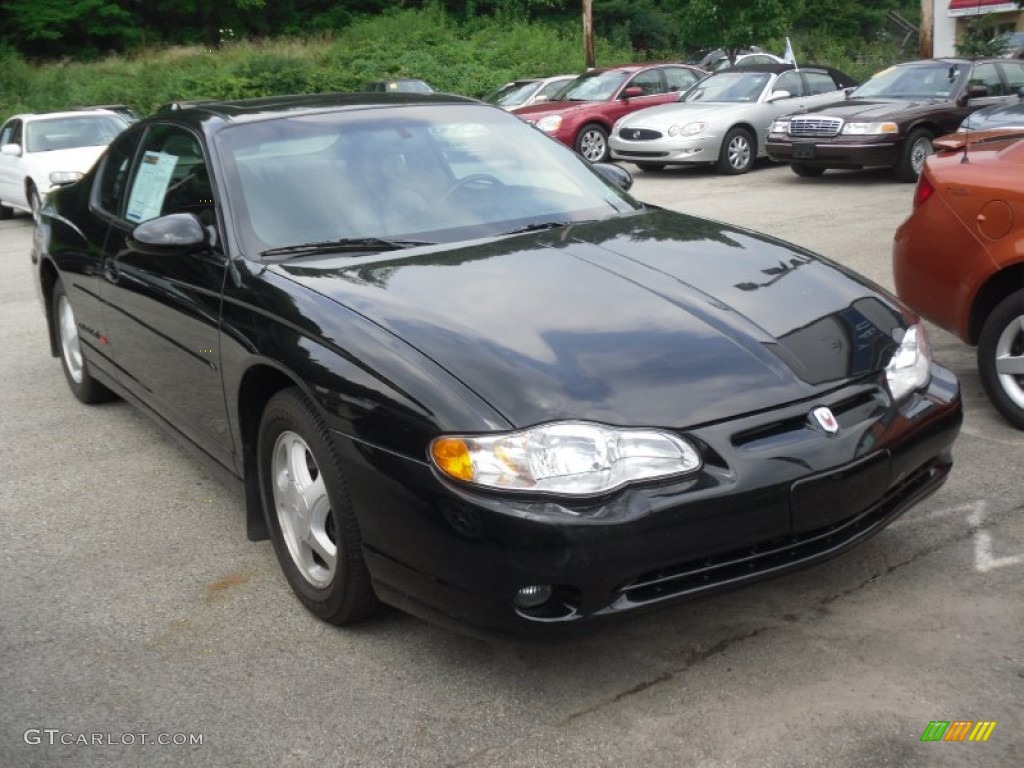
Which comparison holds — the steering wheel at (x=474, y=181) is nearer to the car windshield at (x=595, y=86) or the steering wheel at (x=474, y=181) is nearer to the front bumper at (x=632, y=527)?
the front bumper at (x=632, y=527)

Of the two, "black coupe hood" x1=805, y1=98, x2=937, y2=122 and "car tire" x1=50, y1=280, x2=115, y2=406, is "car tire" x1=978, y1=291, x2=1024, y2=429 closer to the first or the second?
"car tire" x1=50, y1=280, x2=115, y2=406

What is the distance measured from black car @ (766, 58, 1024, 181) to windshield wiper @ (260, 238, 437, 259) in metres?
11.1

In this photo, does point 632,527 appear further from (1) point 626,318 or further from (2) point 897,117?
(2) point 897,117

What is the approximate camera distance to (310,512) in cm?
357

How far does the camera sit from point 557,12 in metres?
54.0

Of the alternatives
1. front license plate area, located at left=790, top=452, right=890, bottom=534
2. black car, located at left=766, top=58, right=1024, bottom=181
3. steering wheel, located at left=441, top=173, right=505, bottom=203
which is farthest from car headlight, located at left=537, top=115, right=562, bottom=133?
front license plate area, located at left=790, top=452, right=890, bottom=534

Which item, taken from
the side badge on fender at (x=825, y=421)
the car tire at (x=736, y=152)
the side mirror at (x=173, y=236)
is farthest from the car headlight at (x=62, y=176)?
the side badge on fender at (x=825, y=421)

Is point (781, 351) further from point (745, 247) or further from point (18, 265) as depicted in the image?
point (18, 265)

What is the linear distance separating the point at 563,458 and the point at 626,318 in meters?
0.67

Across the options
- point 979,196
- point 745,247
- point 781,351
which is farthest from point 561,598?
point 979,196

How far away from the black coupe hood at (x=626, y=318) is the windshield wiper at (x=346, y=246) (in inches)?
4.2

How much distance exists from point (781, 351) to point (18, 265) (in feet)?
35.8

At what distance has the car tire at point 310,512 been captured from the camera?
131 inches

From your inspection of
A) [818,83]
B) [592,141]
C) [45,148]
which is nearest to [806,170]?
[818,83]
